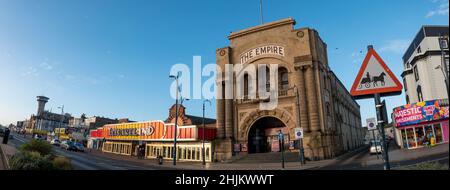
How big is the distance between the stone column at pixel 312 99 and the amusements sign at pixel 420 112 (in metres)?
9.62

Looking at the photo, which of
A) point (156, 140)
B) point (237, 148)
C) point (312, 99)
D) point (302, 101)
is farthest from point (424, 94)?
point (156, 140)

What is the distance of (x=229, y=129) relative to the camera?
118 ft

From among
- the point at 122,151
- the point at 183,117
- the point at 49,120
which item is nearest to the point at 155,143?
the point at 183,117

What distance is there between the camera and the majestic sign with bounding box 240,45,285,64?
34.7 meters

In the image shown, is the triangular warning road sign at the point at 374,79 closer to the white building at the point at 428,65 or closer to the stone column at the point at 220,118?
the stone column at the point at 220,118

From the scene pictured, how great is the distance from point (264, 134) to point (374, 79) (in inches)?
1267

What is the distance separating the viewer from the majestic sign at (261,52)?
34.7 meters

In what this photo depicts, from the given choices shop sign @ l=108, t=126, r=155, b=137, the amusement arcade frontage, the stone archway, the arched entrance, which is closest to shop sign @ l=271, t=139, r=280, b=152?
the arched entrance

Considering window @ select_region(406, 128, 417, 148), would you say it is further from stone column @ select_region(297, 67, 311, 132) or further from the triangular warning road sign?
the triangular warning road sign

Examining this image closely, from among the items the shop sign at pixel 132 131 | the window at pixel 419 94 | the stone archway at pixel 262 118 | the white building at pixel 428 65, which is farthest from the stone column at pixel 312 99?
the shop sign at pixel 132 131

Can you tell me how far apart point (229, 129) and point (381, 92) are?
104 feet

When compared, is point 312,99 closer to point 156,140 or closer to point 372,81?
point 156,140

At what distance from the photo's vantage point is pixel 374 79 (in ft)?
15.9

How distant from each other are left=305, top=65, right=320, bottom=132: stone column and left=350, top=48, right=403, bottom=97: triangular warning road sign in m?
27.1
